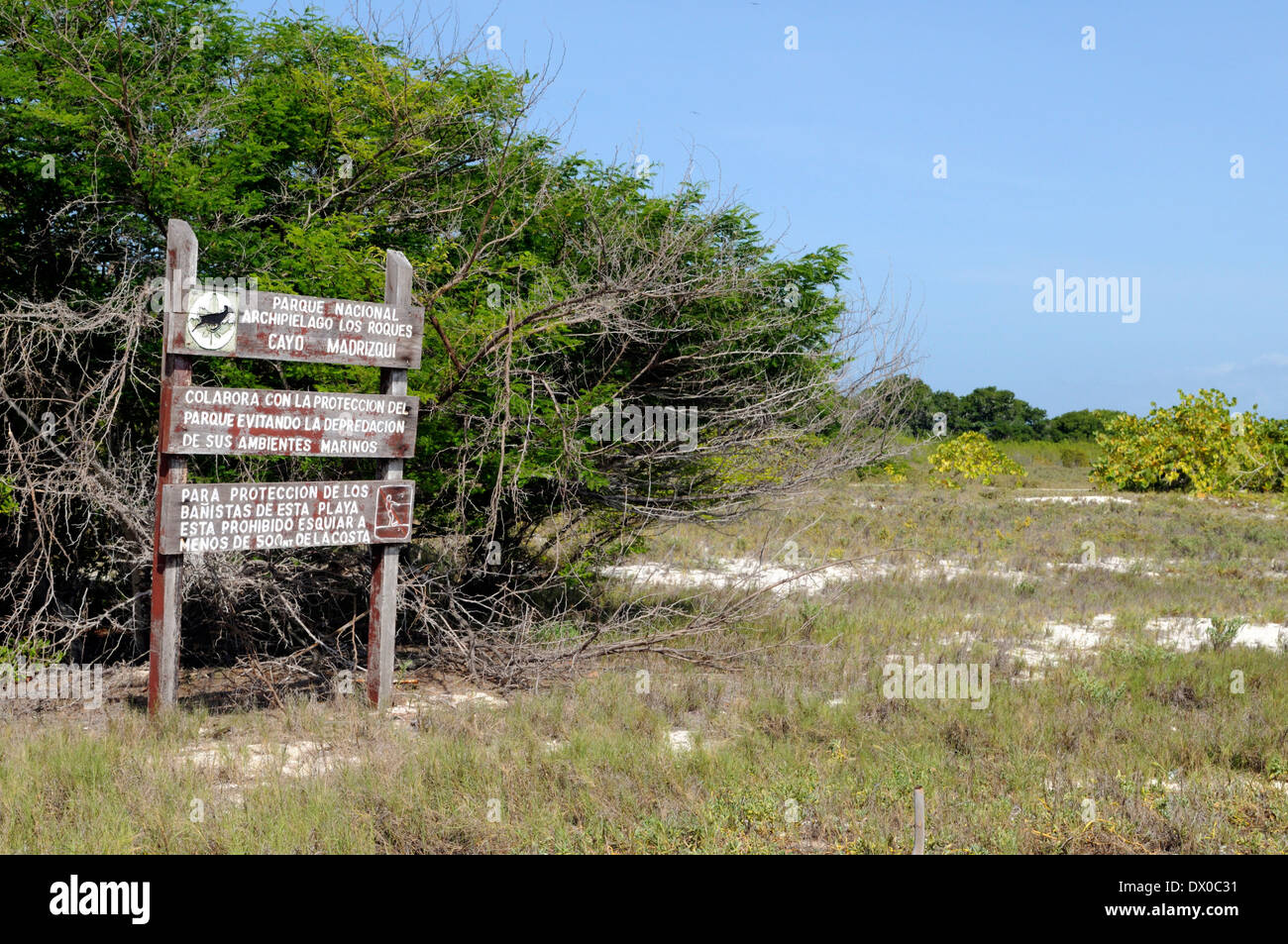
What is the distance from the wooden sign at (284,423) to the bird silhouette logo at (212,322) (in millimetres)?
309

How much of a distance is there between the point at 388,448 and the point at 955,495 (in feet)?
84.6

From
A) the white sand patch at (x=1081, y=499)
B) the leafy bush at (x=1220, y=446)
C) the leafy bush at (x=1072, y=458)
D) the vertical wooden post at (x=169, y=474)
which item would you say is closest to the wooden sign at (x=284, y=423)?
the vertical wooden post at (x=169, y=474)

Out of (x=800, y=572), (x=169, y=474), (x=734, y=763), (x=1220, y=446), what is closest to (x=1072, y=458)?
(x=800, y=572)

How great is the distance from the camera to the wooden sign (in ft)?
21.6

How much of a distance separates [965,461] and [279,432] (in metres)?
29.8

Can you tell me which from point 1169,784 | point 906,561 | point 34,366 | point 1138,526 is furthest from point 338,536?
point 1138,526

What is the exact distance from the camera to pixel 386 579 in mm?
7520

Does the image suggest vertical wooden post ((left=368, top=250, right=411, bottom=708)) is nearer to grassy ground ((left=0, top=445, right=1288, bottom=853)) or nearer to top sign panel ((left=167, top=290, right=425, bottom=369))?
top sign panel ((left=167, top=290, right=425, bottom=369))

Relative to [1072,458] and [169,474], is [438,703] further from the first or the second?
[1072,458]

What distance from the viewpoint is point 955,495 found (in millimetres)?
30422

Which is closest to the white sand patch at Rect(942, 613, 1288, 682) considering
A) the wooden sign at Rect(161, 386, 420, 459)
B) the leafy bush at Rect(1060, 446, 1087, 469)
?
the wooden sign at Rect(161, 386, 420, 459)

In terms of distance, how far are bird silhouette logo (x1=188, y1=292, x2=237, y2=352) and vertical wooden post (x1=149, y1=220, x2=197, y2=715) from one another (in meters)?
0.08
